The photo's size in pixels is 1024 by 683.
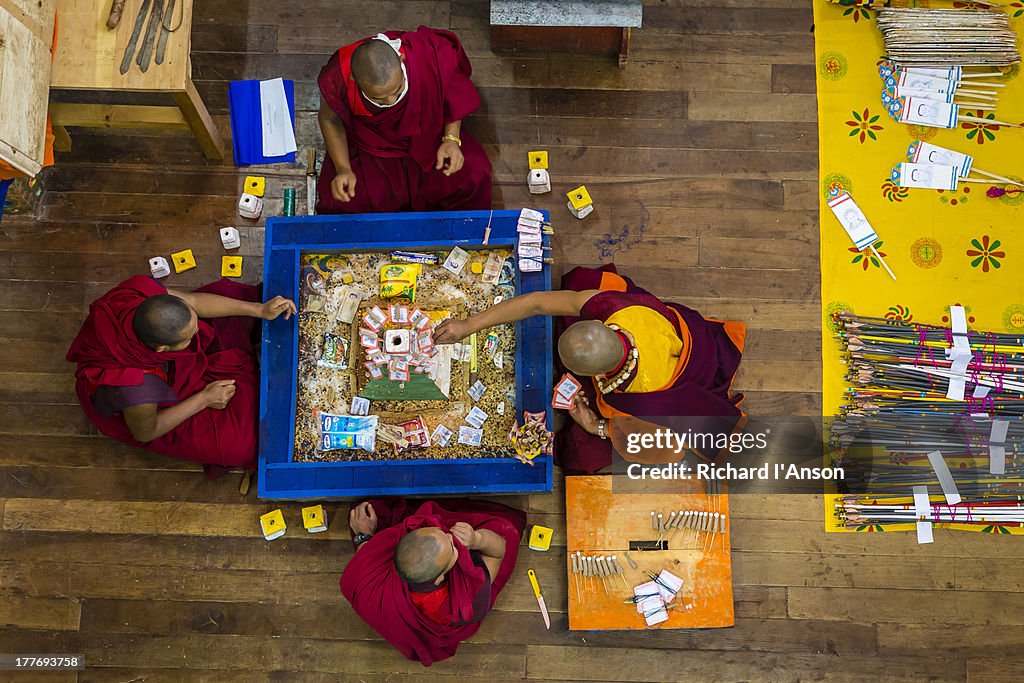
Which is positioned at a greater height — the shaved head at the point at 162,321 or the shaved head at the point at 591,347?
the shaved head at the point at 162,321

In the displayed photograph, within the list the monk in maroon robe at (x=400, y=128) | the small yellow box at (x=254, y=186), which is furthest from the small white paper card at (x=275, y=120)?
the monk in maroon robe at (x=400, y=128)

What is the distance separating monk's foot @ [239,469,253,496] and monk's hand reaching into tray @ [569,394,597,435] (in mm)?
1904

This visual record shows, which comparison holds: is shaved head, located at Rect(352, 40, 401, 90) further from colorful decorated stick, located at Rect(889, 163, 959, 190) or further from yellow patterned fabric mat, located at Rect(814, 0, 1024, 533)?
colorful decorated stick, located at Rect(889, 163, 959, 190)

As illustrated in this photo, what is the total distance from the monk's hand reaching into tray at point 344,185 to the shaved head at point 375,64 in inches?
27.5

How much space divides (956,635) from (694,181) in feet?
10.0

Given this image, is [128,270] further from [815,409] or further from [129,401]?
[815,409]

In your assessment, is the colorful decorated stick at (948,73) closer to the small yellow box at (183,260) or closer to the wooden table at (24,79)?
the small yellow box at (183,260)

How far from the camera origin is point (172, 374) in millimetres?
4180

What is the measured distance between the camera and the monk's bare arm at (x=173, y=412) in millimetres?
4047

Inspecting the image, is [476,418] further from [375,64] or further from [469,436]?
[375,64]

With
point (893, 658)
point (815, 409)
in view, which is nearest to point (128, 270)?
point (815, 409)

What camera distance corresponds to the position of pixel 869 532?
4.62 meters

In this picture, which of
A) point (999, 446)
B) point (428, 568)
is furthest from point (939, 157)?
point (428, 568)

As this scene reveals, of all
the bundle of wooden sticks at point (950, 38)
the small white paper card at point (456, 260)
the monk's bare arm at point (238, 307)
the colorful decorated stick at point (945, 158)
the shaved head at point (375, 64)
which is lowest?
the monk's bare arm at point (238, 307)
